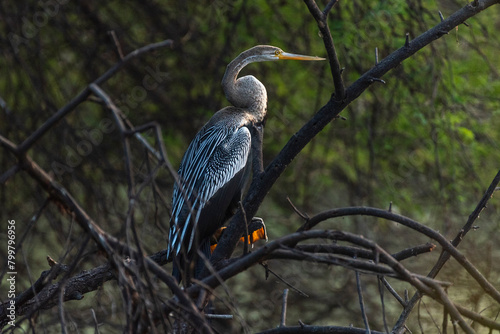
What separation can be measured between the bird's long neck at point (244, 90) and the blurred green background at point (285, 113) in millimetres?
761

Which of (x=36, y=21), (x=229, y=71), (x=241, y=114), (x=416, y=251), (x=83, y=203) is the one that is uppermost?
(x=36, y=21)

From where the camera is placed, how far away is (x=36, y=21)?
4496 millimetres

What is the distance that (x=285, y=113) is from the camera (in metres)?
5.32

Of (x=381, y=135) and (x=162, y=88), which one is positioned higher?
(x=162, y=88)

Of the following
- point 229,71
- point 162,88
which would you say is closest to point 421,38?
A: point 229,71

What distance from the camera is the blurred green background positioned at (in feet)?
14.8

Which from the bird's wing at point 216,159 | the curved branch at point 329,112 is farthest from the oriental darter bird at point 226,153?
the curved branch at point 329,112

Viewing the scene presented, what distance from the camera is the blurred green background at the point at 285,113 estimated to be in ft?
14.8

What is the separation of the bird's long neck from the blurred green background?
76 cm

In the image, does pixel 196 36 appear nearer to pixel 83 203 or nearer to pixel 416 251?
pixel 83 203

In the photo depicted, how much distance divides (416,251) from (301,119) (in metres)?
3.44

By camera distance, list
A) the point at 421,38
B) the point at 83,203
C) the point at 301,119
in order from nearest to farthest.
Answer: the point at 421,38 → the point at 83,203 → the point at 301,119

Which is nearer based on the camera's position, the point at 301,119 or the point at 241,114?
the point at 241,114

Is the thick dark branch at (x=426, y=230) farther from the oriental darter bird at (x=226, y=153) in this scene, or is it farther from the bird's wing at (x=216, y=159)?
the bird's wing at (x=216, y=159)
